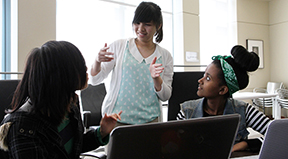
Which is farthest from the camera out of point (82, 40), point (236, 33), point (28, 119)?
point (236, 33)

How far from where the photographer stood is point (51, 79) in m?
0.68

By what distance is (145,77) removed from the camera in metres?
1.40

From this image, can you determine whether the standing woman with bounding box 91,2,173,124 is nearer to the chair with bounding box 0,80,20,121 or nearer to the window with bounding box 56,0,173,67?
the chair with bounding box 0,80,20,121

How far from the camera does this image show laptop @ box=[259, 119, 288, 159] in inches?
22.3

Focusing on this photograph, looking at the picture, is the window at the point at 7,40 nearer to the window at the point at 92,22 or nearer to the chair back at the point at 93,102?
the window at the point at 92,22

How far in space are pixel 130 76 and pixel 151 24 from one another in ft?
1.16

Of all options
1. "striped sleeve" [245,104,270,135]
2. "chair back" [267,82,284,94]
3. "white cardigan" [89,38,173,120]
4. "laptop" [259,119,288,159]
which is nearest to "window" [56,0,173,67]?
"white cardigan" [89,38,173,120]

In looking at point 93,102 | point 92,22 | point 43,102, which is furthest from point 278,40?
point 43,102

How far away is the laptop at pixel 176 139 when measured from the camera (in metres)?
0.48

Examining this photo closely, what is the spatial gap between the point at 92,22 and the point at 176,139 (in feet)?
10.9

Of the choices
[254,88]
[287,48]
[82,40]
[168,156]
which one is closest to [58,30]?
[82,40]

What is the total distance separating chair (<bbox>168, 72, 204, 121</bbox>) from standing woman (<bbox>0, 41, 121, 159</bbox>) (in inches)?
35.9

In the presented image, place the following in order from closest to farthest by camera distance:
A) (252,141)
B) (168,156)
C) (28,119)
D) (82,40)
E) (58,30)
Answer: (168,156), (28,119), (252,141), (58,30), (82,40)

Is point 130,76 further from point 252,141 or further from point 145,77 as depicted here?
point 252,141
